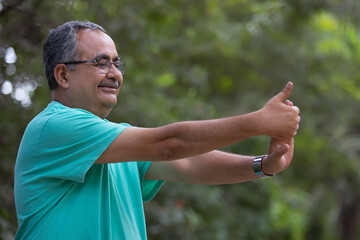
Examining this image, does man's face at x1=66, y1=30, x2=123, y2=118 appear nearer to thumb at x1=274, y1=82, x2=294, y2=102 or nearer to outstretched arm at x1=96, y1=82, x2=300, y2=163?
outstretched arm at x1=96, y1=82, x2=300, y2=163

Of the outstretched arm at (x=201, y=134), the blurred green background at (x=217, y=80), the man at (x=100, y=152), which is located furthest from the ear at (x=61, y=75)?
the blurred green background at (x=217, y=80)

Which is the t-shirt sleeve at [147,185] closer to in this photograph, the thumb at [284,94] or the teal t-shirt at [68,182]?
the teal t-shirt at [68,182]

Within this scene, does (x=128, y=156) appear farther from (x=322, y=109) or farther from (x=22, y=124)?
(x=322, y=109)

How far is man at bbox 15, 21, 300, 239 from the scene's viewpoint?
6.28ft

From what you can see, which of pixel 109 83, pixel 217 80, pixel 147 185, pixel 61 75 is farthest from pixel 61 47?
pixel 217 80

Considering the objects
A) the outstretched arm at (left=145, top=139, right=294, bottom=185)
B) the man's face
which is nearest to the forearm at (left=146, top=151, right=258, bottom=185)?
the outstretched arm at (left=145, top=139, right=294, bottom=185)

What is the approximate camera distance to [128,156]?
1.98m

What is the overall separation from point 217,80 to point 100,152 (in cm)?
857

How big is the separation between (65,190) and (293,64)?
855 cm

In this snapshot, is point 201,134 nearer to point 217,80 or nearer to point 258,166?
point 258,166

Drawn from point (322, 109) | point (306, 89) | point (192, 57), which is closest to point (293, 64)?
point (306, 89)

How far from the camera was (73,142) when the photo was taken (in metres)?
2.02

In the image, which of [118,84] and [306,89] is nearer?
[118,84]

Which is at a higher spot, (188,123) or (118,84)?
(118,84)
